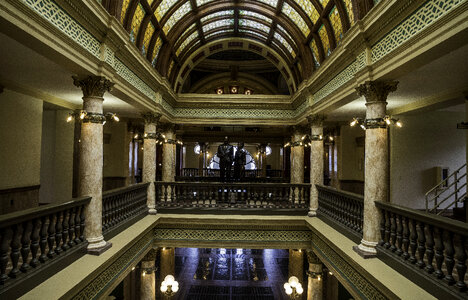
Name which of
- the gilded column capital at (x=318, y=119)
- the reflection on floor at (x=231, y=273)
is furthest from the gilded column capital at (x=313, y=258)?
the gilded column capital at (x=318, y=119)

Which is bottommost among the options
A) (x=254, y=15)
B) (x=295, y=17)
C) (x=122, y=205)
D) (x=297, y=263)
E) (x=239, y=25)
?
(x=297, y=263)

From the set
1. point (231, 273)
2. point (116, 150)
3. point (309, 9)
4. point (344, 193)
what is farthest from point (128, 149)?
point (344, 193)

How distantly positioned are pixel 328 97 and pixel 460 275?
503 centimetres

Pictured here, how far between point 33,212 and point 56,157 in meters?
7.29

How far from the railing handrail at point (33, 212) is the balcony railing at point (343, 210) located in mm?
5307

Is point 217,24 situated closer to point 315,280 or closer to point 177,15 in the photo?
point 177,15

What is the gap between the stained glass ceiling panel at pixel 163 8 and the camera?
25.4 feet

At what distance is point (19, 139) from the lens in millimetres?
7012

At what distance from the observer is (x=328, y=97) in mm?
7266

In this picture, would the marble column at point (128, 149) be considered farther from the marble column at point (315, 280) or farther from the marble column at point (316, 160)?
the marble column at point (315, 280)

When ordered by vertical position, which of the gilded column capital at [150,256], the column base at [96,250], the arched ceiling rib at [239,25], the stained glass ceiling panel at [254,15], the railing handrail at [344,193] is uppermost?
the stained glass ceiling panel at [254,15]

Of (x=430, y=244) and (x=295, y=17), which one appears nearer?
(x=430, y=244)

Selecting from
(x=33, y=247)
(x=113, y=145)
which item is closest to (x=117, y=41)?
(x=33, y=247)

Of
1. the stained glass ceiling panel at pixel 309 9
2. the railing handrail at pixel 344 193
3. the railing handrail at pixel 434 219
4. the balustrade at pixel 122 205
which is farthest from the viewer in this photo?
the stained glass ceiling panel at pixel 309 9
